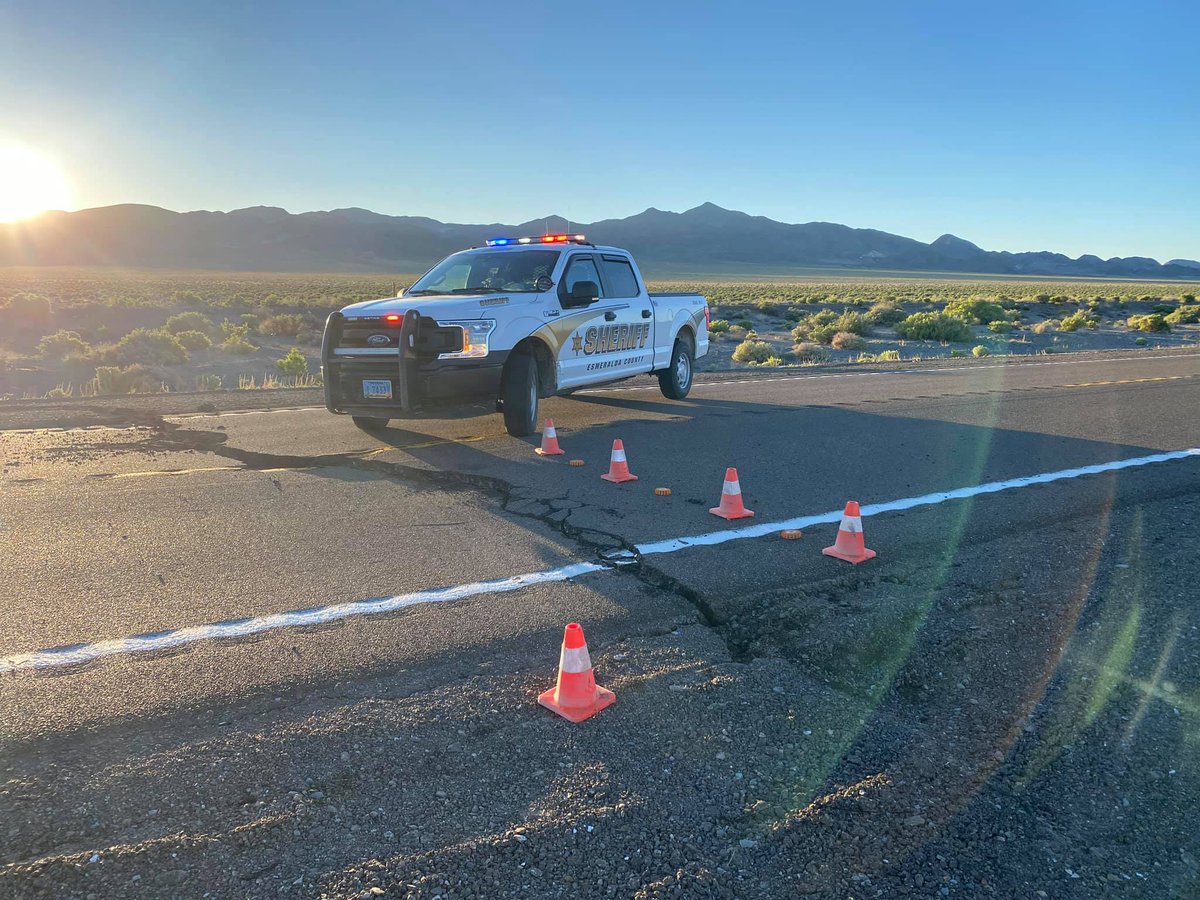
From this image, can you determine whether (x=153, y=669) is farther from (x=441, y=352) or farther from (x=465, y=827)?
(x=441, y=352)

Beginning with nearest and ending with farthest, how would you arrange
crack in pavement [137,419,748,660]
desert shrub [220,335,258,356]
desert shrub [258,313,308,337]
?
crack in pavement [137,419,748,660], desert shrub [220,335,258,356], desert shrub [258,313,308,337]

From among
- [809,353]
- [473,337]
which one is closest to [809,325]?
[809,353]

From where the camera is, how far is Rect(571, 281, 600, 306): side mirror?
9.49 m

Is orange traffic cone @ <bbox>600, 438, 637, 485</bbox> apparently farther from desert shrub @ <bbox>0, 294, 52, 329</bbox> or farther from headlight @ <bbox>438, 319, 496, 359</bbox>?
desert shrub @ <bbox>0, 294, 52, 329</bbox>

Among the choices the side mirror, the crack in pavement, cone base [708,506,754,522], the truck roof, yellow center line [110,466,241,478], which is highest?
the truck roof

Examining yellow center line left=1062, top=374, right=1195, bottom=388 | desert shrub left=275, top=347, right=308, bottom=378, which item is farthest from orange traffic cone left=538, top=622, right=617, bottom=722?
desert shrub left=275, top=347, right=308, bottom=378

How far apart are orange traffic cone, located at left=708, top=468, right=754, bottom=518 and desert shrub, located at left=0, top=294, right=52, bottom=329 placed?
27810mm

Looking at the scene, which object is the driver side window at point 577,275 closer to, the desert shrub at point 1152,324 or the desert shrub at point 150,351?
the desert shrub at point 150,351

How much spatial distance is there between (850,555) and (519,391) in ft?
14.4

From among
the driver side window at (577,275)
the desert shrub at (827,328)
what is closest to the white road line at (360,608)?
the driver side window at (577,275)

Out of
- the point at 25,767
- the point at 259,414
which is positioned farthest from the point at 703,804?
the point at 259,414

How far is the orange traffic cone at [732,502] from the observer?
623cm

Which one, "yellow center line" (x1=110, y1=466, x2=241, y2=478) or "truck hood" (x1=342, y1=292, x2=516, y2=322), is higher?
"truck hood" (x1=342, y1=292, x2=516, y2=322)

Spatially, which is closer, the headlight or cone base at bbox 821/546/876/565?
cone base at bbox 821/546/876/565
